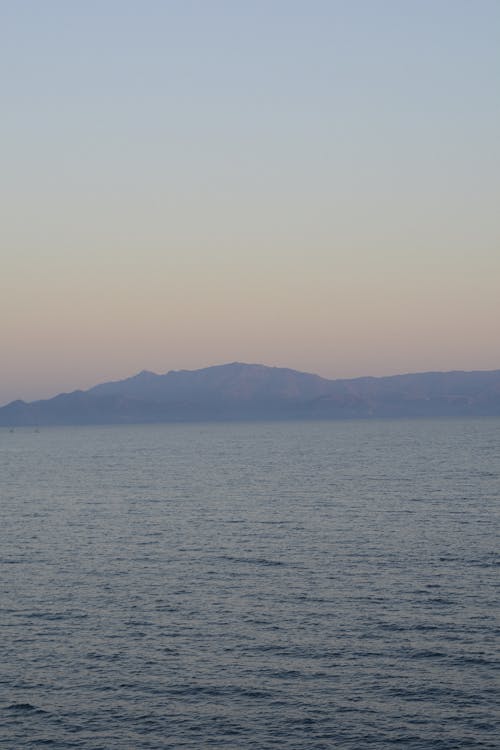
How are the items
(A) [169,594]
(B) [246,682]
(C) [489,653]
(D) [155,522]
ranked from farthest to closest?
1. (D) [155,522]
2. (A) [169,594]
3. (C) [489,653]
4. (B) [246,682]

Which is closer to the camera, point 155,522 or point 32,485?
point 155,522

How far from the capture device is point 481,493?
152 m

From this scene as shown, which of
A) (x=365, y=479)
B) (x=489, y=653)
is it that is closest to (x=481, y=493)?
(x=365, y=479)

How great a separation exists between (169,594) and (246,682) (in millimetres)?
22507

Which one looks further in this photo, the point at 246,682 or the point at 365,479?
the point at 365,479

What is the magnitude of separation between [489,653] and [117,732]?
86.8 ft

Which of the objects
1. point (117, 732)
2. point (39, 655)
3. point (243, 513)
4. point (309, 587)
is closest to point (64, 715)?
point (117, 732)

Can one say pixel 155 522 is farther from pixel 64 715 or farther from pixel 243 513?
pixel 64 715

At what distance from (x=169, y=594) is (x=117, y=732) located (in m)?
28.1

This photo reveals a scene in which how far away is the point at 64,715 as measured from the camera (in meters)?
51.3

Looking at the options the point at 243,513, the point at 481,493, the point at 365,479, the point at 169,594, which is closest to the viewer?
the point at 169,594

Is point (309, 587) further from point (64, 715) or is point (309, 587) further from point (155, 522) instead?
point (155, 522)

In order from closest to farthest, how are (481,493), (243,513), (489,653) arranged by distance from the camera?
(489,653)
(243,513)
(481,493)

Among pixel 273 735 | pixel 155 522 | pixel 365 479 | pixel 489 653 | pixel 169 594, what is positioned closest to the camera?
pixel 273 735
